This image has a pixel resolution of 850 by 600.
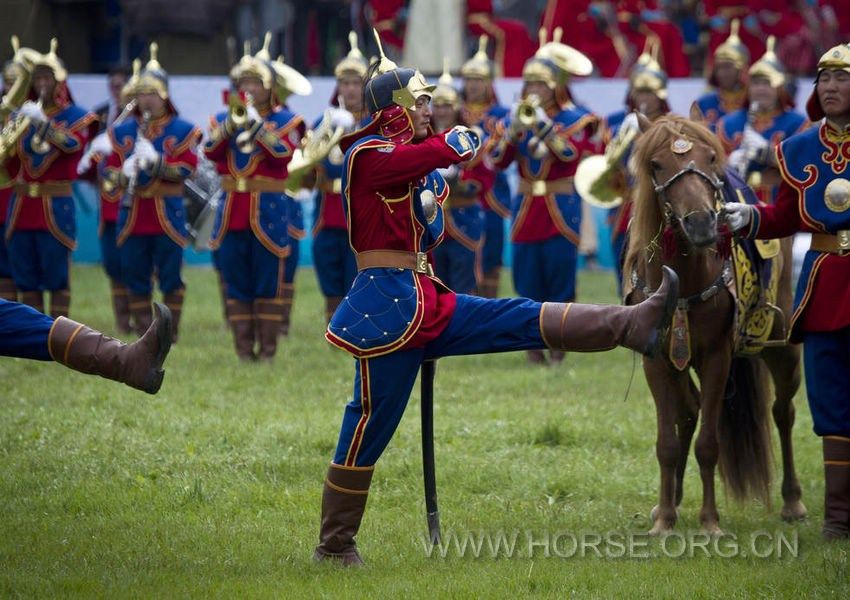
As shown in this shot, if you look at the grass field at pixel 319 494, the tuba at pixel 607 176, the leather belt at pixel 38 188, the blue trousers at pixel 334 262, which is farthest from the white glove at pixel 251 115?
the tuba at pixel 607 176

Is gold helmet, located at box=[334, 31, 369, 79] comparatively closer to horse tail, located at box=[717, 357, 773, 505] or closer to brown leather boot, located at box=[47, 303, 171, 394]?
horse tail, located at box=[717, 357, 773, 505]

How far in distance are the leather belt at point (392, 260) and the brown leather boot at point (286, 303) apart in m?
7.63

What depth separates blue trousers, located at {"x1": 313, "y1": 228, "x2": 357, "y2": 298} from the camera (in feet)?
44.9

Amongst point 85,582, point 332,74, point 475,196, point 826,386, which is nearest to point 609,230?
point 332,74

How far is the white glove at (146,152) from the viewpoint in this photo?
13883 mm

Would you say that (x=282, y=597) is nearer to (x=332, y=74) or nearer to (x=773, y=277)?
(x=773, y=277)

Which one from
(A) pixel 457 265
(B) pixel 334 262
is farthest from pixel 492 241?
(B) pixel 334 262

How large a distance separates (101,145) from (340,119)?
11.6ft

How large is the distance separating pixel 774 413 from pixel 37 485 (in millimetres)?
4025

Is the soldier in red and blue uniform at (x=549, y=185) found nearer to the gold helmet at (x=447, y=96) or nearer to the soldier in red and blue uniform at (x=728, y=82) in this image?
the gold helmet at (x=447, y=96)

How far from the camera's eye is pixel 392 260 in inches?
266

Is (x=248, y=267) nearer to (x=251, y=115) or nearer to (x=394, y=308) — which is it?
(x=251, y=115)

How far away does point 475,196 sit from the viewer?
14219 mm

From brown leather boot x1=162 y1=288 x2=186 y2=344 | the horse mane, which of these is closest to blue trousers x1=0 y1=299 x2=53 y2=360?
the horse mane
